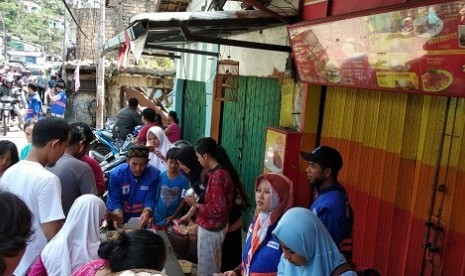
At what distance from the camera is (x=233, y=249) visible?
4.24 metres

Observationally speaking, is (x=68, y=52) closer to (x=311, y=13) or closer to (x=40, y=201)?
(x=311, y=13)

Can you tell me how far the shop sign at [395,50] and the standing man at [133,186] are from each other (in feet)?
6.71

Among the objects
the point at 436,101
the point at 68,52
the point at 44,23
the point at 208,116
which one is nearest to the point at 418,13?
the point at 436,101

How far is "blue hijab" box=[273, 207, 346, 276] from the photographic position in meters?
2.29

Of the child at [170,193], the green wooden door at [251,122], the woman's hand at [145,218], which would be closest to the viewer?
the woman's hand at [145,218]

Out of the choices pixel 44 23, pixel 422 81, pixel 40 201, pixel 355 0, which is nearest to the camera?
pixel 40 201

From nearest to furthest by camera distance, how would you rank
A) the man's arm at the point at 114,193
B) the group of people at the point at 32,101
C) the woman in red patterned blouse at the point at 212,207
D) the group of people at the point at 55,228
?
the group of people at the point at 55,228 → the woman in red patterned blouse at the point at 212,207 → the man's arm at the point at 114,193 → the group of people at the point at 32,101

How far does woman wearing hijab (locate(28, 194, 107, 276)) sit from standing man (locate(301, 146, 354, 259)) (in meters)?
1.55

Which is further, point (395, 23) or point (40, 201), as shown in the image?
point (395, 23)

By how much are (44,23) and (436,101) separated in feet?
134

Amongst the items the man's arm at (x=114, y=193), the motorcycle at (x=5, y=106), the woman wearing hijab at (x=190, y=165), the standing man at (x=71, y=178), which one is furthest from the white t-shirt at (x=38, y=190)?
the motorcycle at (x=5, y=106)

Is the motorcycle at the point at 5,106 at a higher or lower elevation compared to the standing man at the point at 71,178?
lower

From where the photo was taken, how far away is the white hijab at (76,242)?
2.37 m

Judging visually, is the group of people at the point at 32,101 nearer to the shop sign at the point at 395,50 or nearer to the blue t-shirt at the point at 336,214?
the shop sign at the point at 395,50
